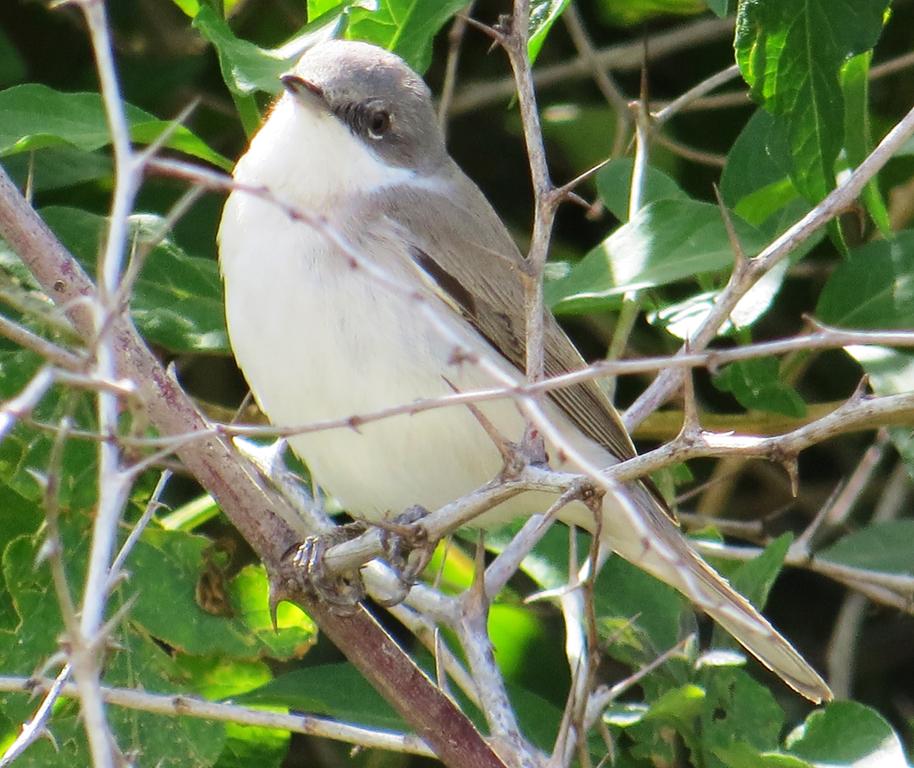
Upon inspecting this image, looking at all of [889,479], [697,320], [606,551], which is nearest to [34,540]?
[606,551]

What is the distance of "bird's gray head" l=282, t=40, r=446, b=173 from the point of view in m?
3.25

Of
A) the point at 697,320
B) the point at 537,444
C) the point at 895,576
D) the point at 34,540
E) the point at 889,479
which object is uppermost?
the point at 537,444

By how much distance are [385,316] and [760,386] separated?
1073 millimetres

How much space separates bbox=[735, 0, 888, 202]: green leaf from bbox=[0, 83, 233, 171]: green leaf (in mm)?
1316

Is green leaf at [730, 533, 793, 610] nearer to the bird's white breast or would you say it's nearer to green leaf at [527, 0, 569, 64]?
the bird's white breast

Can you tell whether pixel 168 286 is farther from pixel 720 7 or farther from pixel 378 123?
pixel 720 7

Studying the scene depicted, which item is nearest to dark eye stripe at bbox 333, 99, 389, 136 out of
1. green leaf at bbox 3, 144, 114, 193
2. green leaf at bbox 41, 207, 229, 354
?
green leaf at bbox 41, 207, 229, 354

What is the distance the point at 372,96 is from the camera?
3.31m

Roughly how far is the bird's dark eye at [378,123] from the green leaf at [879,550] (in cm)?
159

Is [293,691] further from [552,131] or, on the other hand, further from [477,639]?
[552,131]

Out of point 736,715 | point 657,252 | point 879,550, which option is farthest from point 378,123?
point 879,550

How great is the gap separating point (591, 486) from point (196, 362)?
2.73 m

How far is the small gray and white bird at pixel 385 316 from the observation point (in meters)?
2.99

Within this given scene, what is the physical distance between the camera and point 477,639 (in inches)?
106
